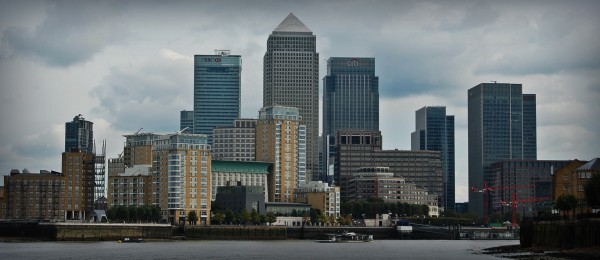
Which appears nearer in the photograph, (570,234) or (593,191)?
(570,234)

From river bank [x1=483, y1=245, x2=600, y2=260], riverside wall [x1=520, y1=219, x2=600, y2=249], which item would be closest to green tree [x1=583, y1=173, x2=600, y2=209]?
riverside wall [x1=520, y1=219, x2=600, y2=249]

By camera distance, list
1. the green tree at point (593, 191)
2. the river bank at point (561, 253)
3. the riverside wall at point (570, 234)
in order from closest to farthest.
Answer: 1. the river bank at point (561, 253)
2. the riverside wall at point (570, 234)
3. the green tree at point (593, 191)

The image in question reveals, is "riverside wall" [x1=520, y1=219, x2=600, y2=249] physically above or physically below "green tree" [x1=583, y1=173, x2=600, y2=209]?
below

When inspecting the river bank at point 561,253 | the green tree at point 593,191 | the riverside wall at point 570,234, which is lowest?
the river bank at point 561,253

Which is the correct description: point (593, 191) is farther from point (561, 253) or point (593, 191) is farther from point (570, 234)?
point (561, 253)

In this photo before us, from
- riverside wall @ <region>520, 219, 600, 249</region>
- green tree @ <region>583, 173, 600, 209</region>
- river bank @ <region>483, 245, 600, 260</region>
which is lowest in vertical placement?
river bank @ <region>483, 245, 600, 260</region>

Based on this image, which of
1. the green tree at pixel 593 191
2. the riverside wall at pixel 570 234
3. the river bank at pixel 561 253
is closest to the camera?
the river bank at pixel 561 253

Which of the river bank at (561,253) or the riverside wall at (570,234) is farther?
the riverside wall at (570,234)

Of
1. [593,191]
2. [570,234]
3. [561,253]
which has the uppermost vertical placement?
[593,191]

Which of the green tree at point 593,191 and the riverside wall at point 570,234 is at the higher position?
the green tree at point 593,191

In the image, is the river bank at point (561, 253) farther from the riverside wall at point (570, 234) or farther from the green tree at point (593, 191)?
the green tree at point (593, 191)

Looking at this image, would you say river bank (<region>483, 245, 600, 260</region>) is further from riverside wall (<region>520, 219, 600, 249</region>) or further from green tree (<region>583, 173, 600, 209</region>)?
green tree (<region>583, 173, 600, 209</region>)

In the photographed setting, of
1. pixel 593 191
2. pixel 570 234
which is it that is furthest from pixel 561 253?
pixel 593 191

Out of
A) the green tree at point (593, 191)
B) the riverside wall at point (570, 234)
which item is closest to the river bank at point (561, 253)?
the riverside wall at point (570, 234)
